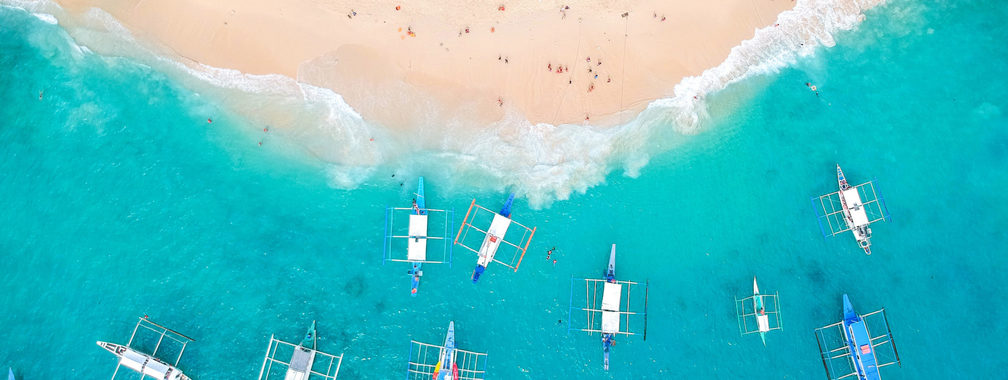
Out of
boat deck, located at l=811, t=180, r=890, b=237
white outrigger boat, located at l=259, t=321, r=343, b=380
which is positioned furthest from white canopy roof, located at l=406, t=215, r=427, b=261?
boat deck, located at l=811, t=180, r=890, b=237

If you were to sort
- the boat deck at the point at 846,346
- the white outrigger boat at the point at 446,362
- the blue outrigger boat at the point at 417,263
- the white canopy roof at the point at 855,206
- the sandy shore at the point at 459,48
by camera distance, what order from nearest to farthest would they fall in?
the sandy shore at the point at 459,48
the white outrigger boat at the point at 446,362
the blue outrigger boat at the point at 417,263
the white canopy roof at the point at 855,206
the boat deck at the point at 846,346

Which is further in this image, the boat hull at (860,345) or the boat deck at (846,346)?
the boat deck at (846,346)

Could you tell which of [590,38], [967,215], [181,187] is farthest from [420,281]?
[967,215]

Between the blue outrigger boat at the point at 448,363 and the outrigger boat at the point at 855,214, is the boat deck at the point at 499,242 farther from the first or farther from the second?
the outrigger boat at the point at 855,214

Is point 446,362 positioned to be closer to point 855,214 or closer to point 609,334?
point 609,334

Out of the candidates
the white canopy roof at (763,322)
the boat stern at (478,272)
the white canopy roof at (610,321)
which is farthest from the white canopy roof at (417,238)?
the white canopy roof at (763,322)

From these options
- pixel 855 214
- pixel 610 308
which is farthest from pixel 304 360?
pixel 855 214

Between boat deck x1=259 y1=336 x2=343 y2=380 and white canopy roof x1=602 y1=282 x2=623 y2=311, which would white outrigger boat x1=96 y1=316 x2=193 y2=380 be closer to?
boat deck x1=259 y1=336 x2=343 y2=380
